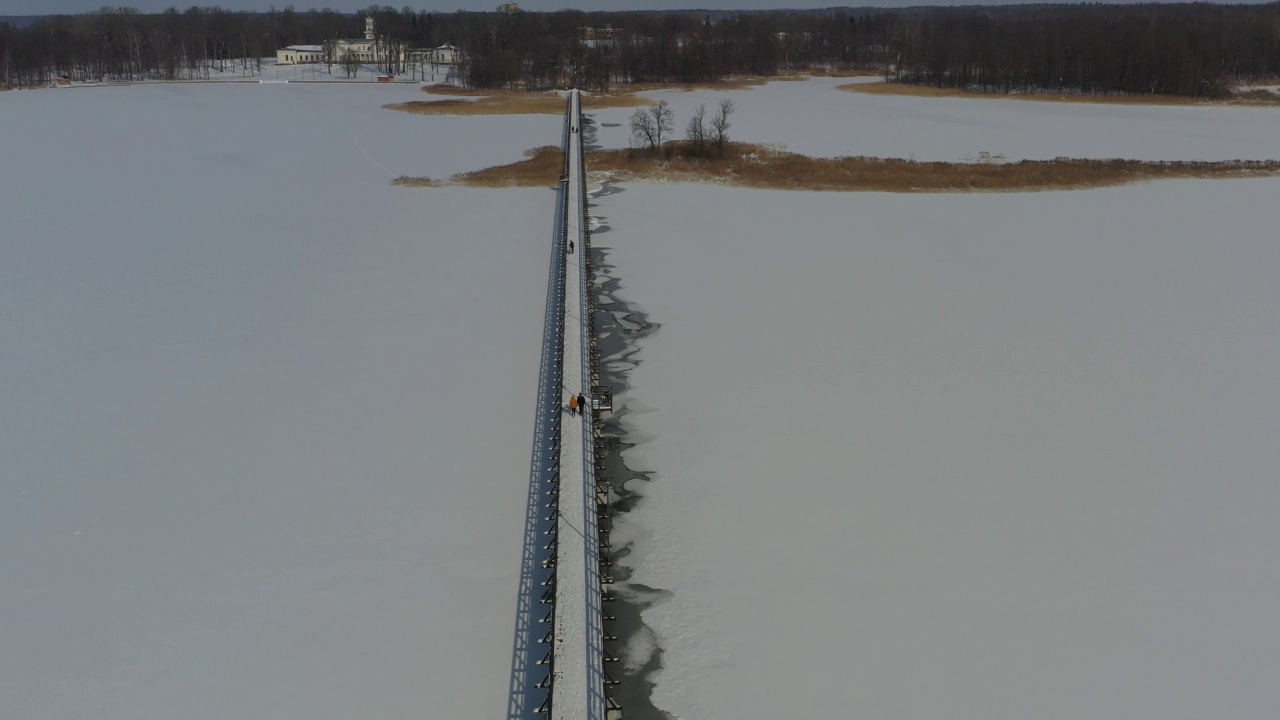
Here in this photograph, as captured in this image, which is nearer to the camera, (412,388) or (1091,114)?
(412,388)

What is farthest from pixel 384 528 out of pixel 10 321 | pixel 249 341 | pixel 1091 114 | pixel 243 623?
pixel 1091 114

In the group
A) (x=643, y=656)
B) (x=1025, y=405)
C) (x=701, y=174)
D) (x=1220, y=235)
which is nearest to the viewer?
(x=643, y=656)

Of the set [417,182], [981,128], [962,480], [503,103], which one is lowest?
[962,480]

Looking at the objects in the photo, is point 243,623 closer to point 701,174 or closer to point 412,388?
point 412,388

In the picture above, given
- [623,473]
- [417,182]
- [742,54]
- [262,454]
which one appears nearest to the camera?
[623,473]

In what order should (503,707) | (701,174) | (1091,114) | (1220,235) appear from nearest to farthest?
(503,707) < (1220,235) < (701,174) < (1091,114)

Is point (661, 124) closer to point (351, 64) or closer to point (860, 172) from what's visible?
point (860, 172)

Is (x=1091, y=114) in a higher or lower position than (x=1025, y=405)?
higher

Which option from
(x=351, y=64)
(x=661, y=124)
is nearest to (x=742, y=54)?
(x=351, y=64)
